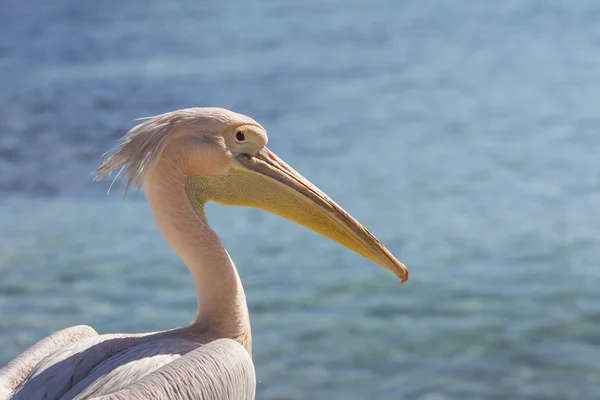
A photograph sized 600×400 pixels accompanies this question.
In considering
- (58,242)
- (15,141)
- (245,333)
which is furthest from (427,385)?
(15,141)

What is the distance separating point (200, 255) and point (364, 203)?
16.3 ft

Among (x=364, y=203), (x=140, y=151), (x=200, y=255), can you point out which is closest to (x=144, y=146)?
(x=140, y=151)

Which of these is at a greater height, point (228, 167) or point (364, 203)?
point (364, 203)

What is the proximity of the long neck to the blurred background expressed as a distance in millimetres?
2206

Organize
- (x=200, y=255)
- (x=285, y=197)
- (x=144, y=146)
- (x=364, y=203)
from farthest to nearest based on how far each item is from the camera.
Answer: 1. (x=364, y=203)
2. (x=285, y=197)
3. (x=200, y=255)
4. (x=144, y=146)

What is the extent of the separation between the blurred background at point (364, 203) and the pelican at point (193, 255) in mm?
2200

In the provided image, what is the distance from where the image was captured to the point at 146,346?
3.39 metres

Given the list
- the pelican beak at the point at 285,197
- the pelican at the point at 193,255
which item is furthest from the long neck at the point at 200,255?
the pelican beak at the point at 285,197

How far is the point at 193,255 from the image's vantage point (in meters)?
3.63

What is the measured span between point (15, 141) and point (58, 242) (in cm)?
320

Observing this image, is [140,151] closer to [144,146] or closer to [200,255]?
[144,146]

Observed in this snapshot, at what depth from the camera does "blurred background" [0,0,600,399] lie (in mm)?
6246

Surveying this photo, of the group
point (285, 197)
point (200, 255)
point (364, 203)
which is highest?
point (364, 203)

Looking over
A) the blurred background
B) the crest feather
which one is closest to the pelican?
the crest feather
